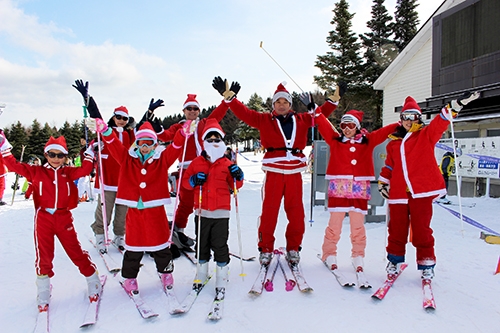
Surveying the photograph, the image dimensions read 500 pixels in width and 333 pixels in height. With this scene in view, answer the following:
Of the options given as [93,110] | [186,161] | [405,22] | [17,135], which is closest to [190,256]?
[186,161]

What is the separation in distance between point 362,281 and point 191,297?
1949 mm

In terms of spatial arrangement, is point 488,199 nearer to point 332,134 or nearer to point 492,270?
point 492,270

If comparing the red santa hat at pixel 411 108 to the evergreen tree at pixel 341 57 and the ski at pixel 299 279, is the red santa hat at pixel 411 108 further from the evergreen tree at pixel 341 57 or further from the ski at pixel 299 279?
the evergreen tree at pixel 341 57

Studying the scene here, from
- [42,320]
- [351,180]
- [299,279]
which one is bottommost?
[42,320]

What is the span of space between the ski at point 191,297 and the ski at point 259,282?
577mm

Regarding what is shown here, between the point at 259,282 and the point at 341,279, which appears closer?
the point at 259,282

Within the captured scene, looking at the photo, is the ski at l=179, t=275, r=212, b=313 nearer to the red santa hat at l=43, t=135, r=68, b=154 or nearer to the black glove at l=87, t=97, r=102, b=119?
the red santa hat at l=43, t=135, r=68, b=154

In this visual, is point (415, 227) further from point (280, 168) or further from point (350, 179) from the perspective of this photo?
point (280, 168)

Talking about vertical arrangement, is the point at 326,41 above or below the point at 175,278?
above

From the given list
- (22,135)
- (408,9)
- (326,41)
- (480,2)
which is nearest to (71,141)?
→ (22,135)

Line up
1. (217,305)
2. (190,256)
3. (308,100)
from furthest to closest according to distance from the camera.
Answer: (190,256)
(308,100)
(217,305)

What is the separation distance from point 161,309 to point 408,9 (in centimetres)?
3143

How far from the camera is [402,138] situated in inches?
158

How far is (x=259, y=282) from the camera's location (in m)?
3.71
